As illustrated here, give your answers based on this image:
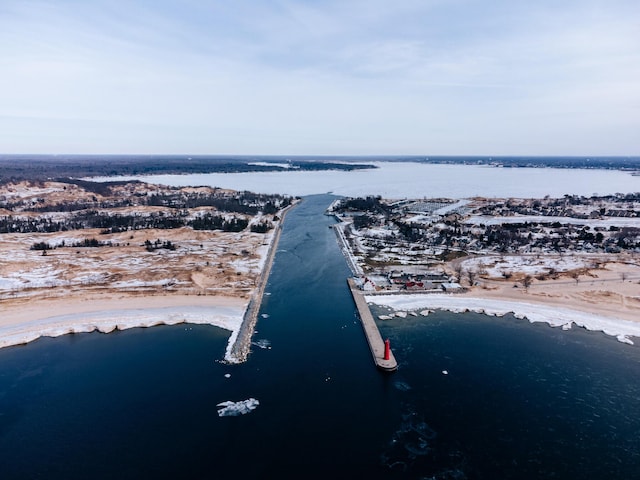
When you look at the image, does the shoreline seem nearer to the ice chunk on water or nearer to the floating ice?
the floating ice

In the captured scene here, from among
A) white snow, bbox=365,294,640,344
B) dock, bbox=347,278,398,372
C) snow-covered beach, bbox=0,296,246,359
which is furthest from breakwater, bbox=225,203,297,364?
white snow, bbox=365,294,640,344

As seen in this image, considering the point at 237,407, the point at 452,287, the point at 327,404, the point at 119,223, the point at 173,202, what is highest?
the point at 173,202

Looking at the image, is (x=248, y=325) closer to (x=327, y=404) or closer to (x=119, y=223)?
(x=327, y=404)

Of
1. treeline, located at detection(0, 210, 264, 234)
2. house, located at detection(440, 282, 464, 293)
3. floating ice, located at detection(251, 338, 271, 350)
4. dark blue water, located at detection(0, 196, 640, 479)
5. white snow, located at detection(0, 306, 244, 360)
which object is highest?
treeline, located at detection(0, 210, 264, 234)

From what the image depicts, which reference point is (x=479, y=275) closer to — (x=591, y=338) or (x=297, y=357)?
(x=591, y=338)

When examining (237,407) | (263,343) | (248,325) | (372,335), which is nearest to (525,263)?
(372,335)

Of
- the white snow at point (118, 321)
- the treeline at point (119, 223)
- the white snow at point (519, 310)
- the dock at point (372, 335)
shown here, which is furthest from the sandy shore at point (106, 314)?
the treeline at point (119, 223)
